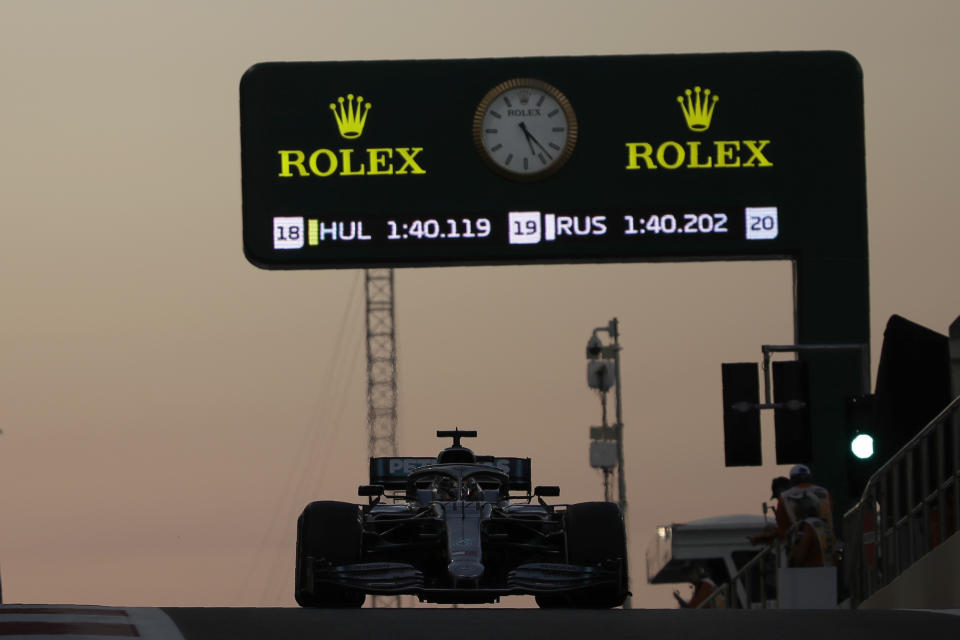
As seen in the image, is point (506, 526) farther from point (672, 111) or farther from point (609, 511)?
point (672, 111)

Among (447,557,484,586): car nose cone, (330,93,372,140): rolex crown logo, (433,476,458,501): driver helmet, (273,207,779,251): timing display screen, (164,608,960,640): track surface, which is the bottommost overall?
(447,557,484,586): car nose cone

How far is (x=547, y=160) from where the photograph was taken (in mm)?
24109

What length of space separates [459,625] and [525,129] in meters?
14.1

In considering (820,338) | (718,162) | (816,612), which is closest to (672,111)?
(718,162)

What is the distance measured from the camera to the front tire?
52.2 ft

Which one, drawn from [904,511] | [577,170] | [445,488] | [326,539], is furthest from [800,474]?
[577,170]

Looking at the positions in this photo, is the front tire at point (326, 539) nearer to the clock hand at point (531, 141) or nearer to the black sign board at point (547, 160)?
the black sign board at point (547, 160)

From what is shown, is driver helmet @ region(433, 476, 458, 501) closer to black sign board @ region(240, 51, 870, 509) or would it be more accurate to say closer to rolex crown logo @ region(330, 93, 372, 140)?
black sign board @ region(240, 51, 870, 509)

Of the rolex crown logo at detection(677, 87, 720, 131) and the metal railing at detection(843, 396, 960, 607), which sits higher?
the rolex crown logo at detection(677, 87, 720, 131)

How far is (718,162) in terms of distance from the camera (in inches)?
953

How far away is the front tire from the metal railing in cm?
445

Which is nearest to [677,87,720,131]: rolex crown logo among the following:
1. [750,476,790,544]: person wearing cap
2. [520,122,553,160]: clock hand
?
[520,122,553,160]: clock hand

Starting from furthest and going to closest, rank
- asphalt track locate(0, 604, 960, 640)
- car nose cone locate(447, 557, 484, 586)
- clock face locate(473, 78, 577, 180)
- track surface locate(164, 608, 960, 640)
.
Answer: clock face locate(473, 78, 577, 180) < car nose cone locate(447, 557, 484, 586) < track surface locate(164, 608, 960, 640) < asphalt track locate(0, 604, 960, 640)

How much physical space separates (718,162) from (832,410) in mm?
3023
